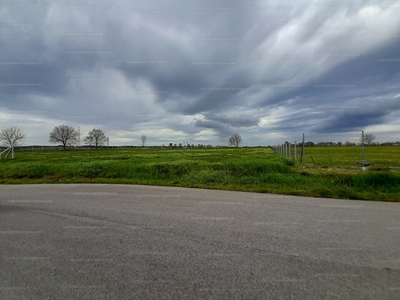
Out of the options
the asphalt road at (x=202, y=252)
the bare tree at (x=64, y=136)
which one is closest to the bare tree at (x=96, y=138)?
the bare tree at (x=64, y=136)

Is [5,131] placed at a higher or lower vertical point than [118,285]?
higher

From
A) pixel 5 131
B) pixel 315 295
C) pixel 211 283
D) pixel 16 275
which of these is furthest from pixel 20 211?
pixel 5 131

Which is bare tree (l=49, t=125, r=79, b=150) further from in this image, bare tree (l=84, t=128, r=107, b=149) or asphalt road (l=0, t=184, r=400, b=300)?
asphalt road (l=0, t=184, r=400, b=300)

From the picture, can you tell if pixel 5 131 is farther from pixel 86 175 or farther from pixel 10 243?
pixel 10 243

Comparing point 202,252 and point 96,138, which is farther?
point 96,138

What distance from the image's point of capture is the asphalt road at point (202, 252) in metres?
2.34

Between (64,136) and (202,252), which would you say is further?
(64,136)

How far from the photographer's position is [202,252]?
10.3 ft

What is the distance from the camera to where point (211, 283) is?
2418 millimetres

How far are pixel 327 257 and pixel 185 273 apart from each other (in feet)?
7.21

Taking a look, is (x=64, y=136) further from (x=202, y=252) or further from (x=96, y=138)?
(x=202, y=252)

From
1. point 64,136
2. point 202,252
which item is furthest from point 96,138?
point 202,252

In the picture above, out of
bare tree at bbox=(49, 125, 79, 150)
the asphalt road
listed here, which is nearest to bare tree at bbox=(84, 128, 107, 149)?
bare tree at bbox=(49, 125, 79, 150)

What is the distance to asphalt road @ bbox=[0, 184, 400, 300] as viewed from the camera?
2.34 m
